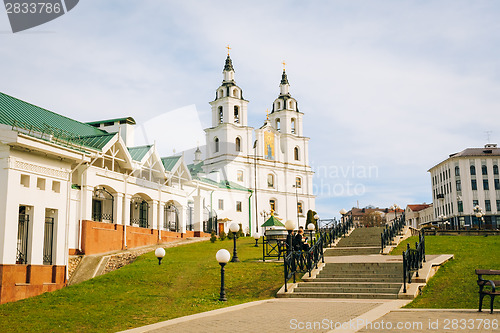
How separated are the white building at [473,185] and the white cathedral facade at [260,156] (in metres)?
22.2

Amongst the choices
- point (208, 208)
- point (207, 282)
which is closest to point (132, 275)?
point (207, 282)

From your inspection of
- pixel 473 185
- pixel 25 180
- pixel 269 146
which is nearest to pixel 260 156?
pixel 269 146

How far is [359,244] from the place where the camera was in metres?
28.6

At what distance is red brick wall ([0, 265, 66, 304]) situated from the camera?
1831 centimetres

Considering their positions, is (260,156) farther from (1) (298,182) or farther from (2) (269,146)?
(1) (298,182)

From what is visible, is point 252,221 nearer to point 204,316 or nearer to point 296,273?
point 296,273

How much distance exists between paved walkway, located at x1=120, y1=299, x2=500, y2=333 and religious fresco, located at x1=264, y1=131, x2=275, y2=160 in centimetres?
6027

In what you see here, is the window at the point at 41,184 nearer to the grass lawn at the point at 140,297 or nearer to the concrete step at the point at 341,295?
the grass lawn at the point at 140,297

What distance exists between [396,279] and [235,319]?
7.17 metres

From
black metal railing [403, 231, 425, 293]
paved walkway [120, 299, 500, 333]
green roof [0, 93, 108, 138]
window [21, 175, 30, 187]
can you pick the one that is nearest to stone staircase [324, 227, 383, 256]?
black metal railing [403, 231, 425, 293]

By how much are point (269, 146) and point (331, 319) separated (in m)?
63.7

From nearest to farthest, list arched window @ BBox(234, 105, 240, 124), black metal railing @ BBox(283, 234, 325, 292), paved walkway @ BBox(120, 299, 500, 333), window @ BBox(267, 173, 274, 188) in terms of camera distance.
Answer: paved walkway @ BBox(120, 299, 500, 333)
black metal railing @ BBox(283, 234, 325, 292)
arched window @ BBox(234, 105, 240, 124)
window @ BBox(267, 173, 274, 188)

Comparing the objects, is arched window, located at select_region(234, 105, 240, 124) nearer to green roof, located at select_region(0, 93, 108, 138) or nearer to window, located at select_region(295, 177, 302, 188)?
window, located at select_region(295, 177, 302, 188)

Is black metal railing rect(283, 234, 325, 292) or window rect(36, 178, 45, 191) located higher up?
window rect(36, 178, 45, 191)
